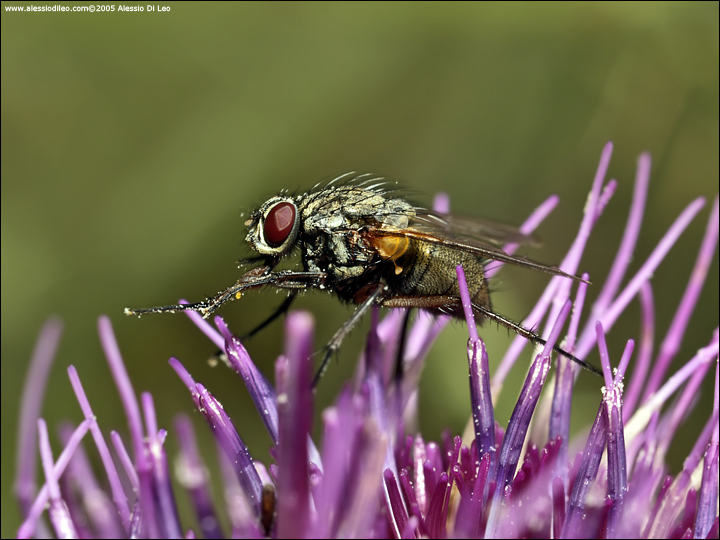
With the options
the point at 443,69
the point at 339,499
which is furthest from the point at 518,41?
the point at 339,499

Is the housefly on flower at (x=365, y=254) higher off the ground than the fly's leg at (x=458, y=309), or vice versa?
the housefly on flower at (x=365, y=254)

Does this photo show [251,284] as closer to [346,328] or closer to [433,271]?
[346,328]

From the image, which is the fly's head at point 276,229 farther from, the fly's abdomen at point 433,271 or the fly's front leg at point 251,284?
the fly's abdomen at point 433,271

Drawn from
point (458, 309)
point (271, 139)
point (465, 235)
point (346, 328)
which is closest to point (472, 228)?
point (465, 235)

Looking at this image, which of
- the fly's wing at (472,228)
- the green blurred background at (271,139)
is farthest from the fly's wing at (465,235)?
the green blurred background at (271,139)

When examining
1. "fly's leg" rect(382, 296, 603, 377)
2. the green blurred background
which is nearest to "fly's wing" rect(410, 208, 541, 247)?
"fly's leg" rect(382, 296, 603, 377)

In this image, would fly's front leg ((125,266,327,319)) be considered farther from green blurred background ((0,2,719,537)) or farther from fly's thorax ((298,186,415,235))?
green blurred background ((0,2,719,537))
